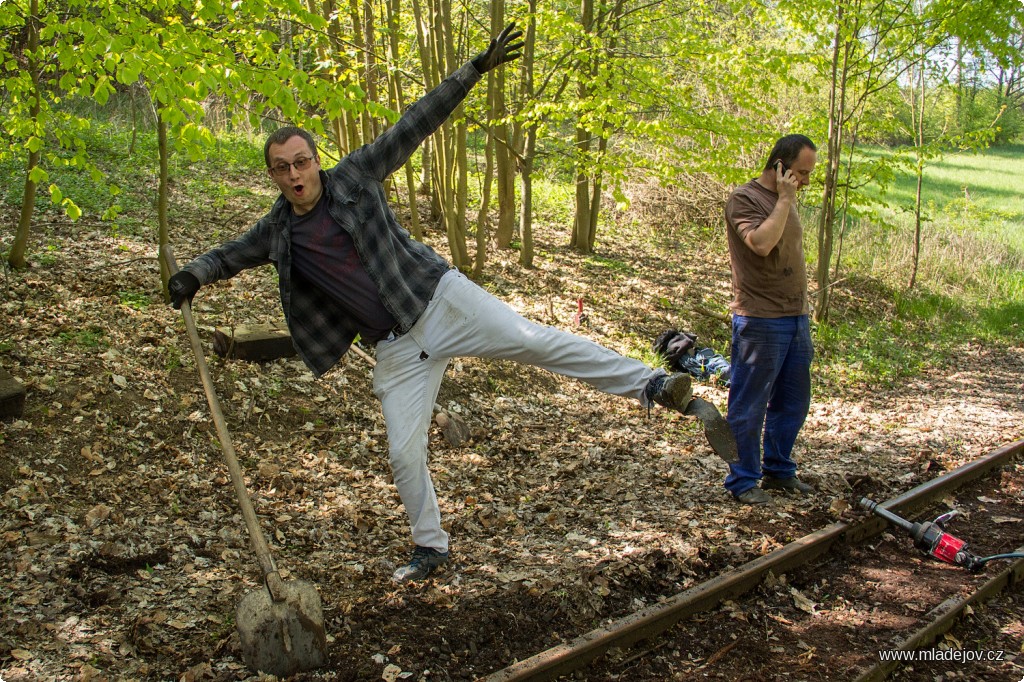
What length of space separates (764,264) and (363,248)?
2782 mm

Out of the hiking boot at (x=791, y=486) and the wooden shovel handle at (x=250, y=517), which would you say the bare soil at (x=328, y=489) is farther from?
the wooden shovel handle at (x=250, y=517)

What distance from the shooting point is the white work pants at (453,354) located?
4.29 m

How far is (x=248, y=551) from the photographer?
502 cm

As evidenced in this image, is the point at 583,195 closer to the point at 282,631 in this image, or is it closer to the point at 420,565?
the point at 420,565

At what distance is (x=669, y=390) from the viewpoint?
14.1 feet

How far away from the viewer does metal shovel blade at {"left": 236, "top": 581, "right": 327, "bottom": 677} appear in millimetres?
3627

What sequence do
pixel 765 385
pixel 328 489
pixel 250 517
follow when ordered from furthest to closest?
1. pixel 328 489
2. pixel 765 385
3. pixel 250 517

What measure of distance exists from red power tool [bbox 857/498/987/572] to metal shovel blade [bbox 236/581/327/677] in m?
3.89

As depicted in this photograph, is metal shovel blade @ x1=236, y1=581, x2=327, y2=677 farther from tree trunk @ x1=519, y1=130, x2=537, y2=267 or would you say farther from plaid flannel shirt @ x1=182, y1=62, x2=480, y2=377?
tree trunk @ x1=519, y1=130, x2=537, y2=267

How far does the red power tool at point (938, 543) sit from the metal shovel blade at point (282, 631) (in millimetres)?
3889

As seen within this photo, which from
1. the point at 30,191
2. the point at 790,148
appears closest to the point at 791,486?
the point at 790,148

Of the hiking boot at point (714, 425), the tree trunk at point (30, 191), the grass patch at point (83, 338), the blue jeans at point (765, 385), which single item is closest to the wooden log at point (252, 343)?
the grass patch at point (83, 338)

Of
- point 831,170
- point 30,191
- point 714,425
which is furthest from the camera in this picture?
point 831,170

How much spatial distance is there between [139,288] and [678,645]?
21.6ft
